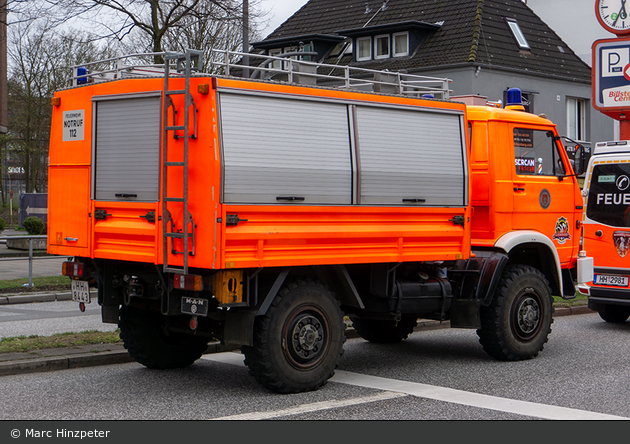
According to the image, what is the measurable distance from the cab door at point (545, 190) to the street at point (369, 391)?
55.2 inches

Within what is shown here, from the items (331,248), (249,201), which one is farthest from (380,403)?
(249,201)

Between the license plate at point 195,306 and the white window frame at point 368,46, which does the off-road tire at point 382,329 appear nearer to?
the license plate at point 195,306

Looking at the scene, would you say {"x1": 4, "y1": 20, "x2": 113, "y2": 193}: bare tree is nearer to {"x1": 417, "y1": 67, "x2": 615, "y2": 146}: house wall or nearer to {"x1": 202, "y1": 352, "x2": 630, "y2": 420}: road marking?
{"x1": 417, "y1": 67, "x2": 615, "y2": 146}: house wall

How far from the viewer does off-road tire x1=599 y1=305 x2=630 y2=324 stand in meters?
12.2

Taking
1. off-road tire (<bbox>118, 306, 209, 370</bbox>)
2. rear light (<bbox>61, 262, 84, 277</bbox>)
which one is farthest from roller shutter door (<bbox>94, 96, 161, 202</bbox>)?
off-road tire (<bbox>118, 306, 209, 370</bbox>)

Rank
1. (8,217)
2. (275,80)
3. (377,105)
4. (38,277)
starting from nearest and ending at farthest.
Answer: (275,80)
(377,105)
(38,277)
(8,217)

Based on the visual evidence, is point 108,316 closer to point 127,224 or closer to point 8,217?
point 127,224

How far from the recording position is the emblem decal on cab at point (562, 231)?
30.7ft

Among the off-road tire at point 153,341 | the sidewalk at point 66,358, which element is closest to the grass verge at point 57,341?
the sidewalk at point 66,358

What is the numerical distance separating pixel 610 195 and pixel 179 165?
7.66 meters

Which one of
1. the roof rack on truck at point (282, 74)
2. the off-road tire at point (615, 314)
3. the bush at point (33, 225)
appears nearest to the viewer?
the roof rack on truck at point (282, 74)

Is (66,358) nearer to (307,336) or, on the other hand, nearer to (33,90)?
(307,336)

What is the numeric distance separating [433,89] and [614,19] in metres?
13.4

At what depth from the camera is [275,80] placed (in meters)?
7.07
